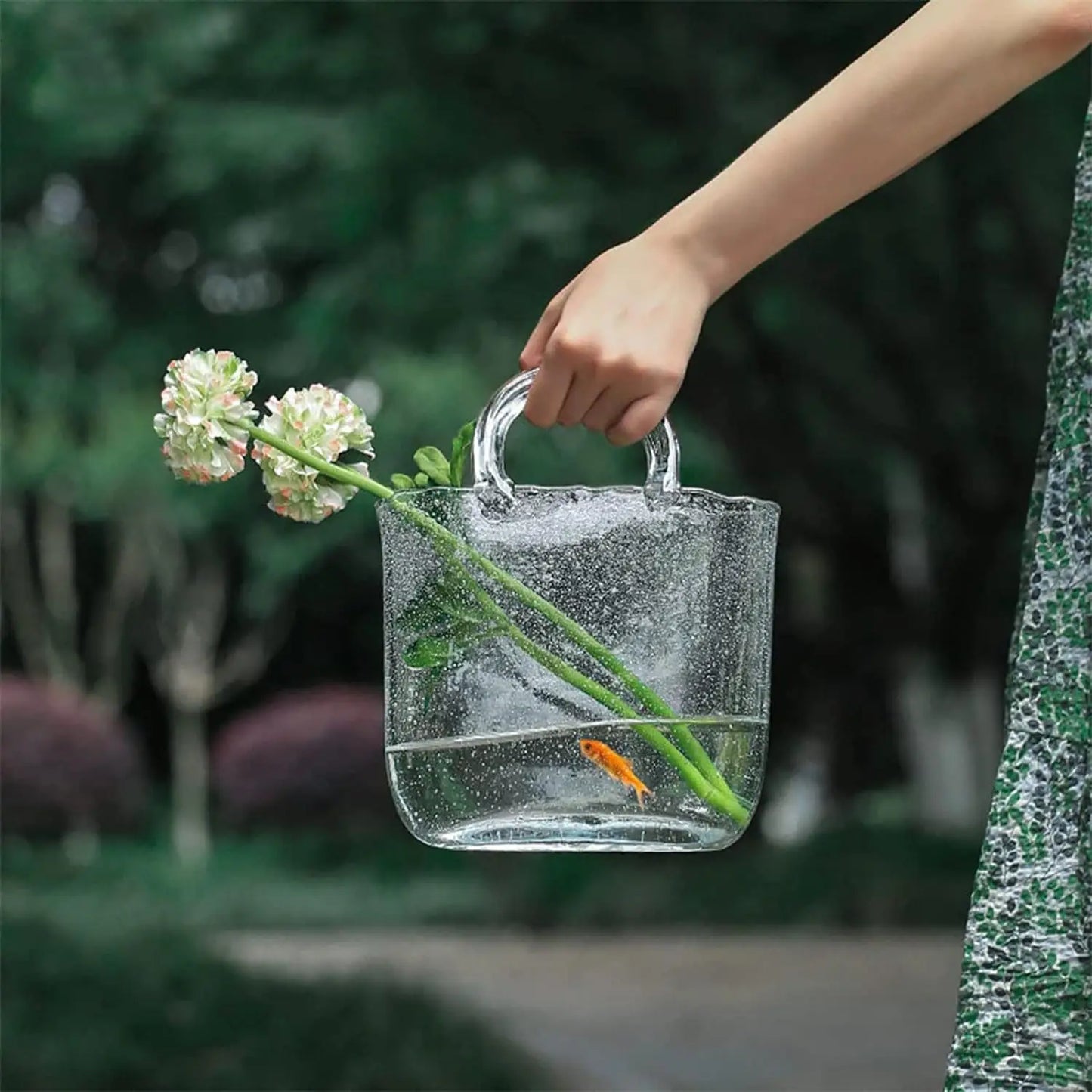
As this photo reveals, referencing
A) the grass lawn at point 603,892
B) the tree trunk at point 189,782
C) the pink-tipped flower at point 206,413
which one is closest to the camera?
the pink-tipped flower at point 206,413

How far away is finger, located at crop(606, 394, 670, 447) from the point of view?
1070mm

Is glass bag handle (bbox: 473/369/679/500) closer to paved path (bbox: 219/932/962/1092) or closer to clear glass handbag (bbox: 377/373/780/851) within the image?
clear glass handbag (bbox: 377/373/780/851)

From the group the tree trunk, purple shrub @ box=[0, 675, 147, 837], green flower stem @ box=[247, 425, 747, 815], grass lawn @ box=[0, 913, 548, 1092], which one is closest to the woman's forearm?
green flower stem @ box=[247, 425, 747, 815]

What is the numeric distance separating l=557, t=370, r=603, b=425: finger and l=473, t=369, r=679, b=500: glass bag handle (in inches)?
1.0

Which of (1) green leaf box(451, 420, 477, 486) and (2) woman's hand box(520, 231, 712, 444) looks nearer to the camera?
(2) woman's hand box(520, 231, 712, 444)

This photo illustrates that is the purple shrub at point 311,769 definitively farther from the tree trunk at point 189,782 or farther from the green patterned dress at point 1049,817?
the green patterned dress at point 1049,817

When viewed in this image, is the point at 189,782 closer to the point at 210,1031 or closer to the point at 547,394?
the point at 210,1031

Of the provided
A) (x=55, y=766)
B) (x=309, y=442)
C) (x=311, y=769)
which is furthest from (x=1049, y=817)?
(x=311, y=769)

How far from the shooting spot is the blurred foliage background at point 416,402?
5.51 m

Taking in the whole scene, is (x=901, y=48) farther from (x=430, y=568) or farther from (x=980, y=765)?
(x=980, y=765)

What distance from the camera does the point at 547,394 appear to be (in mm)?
1066

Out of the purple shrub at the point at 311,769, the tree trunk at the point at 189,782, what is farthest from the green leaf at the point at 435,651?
the tree trunk at the point at 189,782

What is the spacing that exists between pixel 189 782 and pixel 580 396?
1413 centimetres

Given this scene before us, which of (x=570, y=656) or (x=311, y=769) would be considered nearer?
(x=570, y=656)
